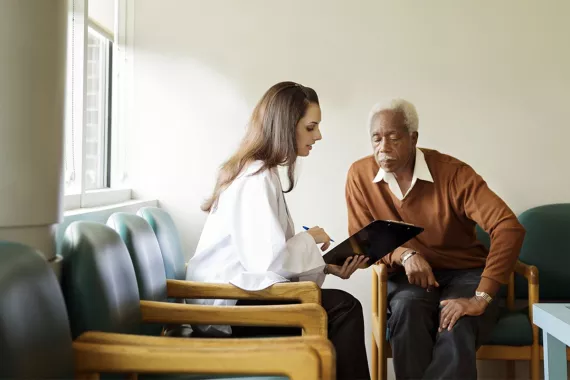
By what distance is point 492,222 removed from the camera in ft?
8.50

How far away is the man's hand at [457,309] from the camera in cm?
240

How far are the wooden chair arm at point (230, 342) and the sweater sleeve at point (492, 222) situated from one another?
1.37m

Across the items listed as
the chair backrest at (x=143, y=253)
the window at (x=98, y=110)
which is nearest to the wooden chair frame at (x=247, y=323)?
the chair backrest at (x=143, y=253)

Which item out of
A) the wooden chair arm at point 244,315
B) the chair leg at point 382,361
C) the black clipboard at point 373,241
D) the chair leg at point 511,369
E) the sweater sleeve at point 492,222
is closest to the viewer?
the wooden chair arm at point 244,315

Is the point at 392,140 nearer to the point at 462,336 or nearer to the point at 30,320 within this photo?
the point at 462,336

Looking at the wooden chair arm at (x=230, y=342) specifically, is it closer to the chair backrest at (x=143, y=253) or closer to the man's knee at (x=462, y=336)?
the chair backrest at (x=143, y=253)

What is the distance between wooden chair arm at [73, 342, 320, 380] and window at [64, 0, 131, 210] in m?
1.40

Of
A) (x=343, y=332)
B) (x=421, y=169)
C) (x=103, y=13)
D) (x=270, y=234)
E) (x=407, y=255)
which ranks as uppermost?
(x=103, y=13)

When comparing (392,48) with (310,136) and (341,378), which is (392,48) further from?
(341,378)

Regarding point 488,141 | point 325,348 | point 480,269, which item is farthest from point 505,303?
point 325,348

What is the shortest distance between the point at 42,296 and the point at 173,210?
2.36 meters

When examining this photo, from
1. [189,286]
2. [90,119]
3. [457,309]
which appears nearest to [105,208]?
[189,286]

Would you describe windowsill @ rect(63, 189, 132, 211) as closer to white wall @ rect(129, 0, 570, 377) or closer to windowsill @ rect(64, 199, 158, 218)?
windowsill @ rect(64, 199, 158, 218)

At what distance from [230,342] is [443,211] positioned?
1607 mm
